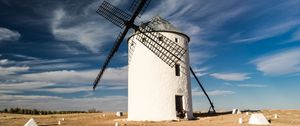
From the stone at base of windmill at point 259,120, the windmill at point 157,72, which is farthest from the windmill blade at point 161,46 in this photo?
the stone at base of windmill at point 259,120

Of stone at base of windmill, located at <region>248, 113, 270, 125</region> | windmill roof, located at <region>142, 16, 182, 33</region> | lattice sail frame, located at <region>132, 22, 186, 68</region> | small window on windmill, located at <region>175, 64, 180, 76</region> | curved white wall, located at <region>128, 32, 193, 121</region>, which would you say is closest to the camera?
stone at base of windmill, located at <region>248, 113, 270, 125</region>

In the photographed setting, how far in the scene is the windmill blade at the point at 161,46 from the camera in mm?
23473

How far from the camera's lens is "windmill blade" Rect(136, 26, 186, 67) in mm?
23473

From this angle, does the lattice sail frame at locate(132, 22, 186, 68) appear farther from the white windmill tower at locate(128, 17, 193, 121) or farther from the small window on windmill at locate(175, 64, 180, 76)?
the small window on windmill at locate(175, 64, 180, 76)

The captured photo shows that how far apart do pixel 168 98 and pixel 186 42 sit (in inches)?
233

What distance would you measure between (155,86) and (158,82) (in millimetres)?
428

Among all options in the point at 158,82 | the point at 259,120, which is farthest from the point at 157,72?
the point at 259,120

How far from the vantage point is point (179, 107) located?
78.9ft

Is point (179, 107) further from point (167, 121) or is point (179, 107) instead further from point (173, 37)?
point (173, 37)

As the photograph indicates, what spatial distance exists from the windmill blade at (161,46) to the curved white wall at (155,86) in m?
0.37

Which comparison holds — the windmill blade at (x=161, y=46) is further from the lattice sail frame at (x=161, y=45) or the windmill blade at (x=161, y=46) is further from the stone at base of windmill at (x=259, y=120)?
the stone at base of windmill at (x=259, y=120)

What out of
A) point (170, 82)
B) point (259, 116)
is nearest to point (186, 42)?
point (170, 82)

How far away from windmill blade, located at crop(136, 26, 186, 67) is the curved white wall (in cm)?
37

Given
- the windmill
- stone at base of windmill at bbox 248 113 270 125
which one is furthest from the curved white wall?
stone at base of windmill at bbox 248 113 270 125
